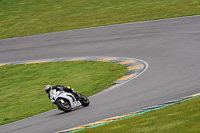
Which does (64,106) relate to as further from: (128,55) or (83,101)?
(128,55)

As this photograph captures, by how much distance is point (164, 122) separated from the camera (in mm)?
8758

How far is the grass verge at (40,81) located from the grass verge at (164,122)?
5.60 m

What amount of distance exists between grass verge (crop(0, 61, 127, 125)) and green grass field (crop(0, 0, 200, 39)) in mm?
10133

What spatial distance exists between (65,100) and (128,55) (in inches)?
348

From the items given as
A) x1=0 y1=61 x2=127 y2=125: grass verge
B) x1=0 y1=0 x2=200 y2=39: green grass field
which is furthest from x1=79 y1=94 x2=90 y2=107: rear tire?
x1=0 y1=0 x2=200 y2=39: green grass field

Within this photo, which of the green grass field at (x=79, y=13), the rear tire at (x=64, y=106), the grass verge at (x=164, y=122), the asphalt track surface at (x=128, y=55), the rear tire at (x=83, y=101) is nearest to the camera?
the grass verge at (x=164, y=122)

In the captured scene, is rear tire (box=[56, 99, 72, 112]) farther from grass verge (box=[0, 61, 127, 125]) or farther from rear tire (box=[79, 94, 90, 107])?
grass verge (box=[0, 61, 127, 125])

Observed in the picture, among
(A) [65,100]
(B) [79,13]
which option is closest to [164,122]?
(A) [65,100]

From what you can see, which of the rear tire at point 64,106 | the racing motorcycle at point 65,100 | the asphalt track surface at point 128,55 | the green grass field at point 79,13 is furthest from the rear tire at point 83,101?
the green grass field at point 79,13

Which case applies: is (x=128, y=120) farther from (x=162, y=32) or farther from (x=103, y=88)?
(x=162, y=32)

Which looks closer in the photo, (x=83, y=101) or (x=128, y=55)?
(x=83, y=101)

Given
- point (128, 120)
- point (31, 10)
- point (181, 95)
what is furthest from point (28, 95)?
point (31, 10)

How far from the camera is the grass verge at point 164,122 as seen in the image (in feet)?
26.2

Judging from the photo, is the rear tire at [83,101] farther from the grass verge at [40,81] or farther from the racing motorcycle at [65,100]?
the grass verge at [40,81]
